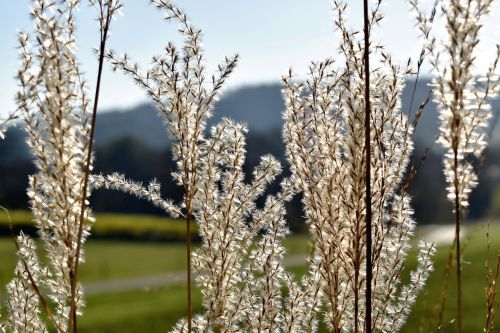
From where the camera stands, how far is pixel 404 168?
6.80ft

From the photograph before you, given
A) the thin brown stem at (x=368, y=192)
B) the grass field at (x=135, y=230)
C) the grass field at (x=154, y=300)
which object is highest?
the grass field at (x=135, y=230)

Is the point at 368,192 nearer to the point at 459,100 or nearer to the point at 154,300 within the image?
the point at 459,100

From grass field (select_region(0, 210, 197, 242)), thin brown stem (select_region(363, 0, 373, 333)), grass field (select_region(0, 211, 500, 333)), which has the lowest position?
thin brown stem (select_region(363, 0, 373, 333))

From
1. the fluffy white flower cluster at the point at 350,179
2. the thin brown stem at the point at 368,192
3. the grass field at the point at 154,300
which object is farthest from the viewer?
the grass field at the point at 154,300

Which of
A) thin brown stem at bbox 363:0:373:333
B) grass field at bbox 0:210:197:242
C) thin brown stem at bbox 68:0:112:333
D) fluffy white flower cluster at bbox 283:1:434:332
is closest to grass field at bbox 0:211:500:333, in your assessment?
fluffy white flower cluster at bbox 283:1:434:332

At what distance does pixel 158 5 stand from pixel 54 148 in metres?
0.60

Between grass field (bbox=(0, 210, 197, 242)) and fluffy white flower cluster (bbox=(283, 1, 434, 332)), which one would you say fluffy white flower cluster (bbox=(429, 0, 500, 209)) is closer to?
fluffy white flower cluster (bbox=(283, 1, 434, 332))

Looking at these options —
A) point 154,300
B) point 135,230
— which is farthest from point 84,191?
point 135,230

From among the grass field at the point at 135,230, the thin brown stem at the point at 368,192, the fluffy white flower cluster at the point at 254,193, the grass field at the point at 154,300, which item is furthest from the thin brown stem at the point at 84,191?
the grass field at the point at 135,230

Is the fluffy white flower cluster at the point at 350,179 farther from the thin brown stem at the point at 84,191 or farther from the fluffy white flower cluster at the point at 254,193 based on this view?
the thin brown stem at the point at 84,191

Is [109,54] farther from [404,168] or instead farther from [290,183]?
[404,168]

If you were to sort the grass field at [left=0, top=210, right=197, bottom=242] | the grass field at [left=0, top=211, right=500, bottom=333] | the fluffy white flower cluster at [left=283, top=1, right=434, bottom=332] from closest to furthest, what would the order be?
the fluffy white flower cluster at [left=283, top=1, right=434, bottom=332] → the grass field at [left=0, top=211, right=500, bottom=333] → the grass field at [left=0, top=210, right=197, bottom=242]

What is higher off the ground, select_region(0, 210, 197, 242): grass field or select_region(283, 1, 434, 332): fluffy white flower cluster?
select_region(0, 210, 197, 242): grass field

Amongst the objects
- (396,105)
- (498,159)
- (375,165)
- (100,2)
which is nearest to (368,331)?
(375,165)
